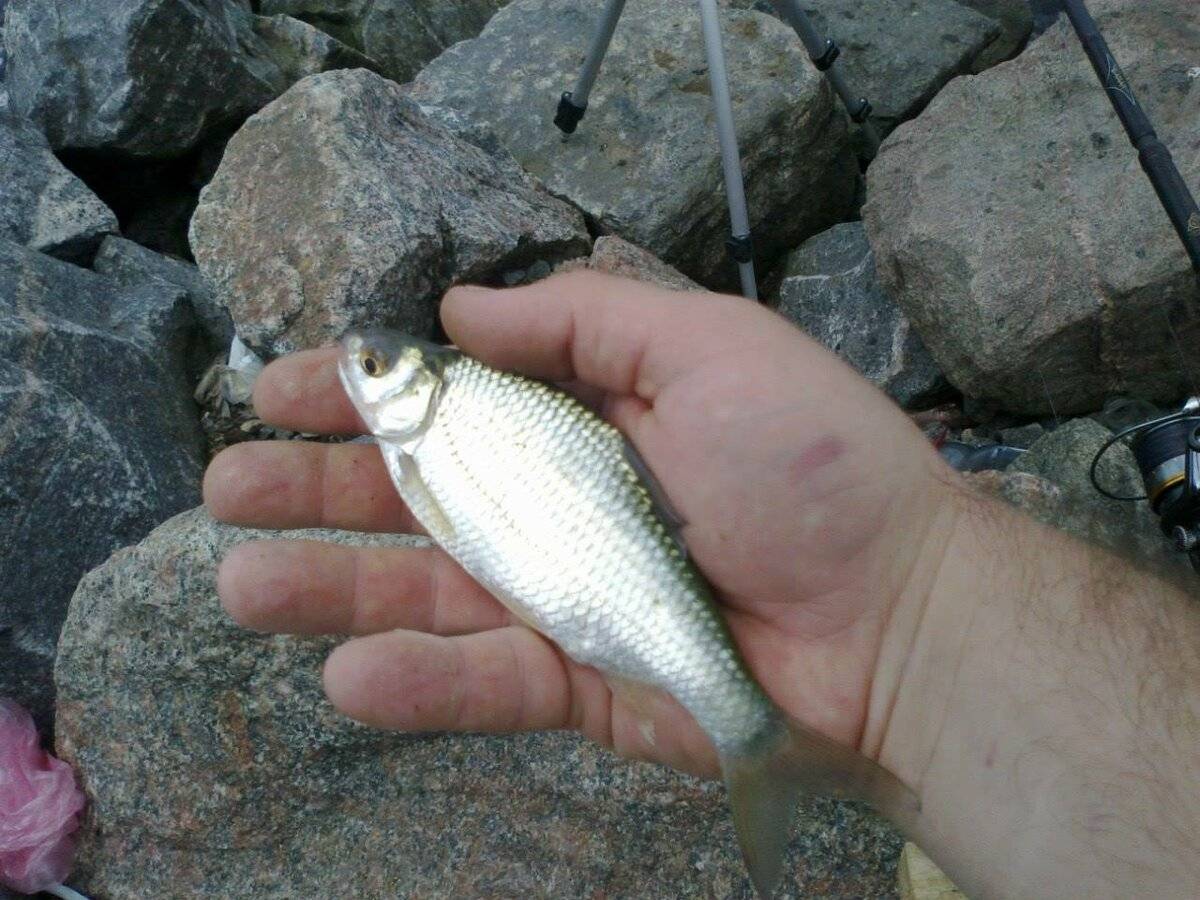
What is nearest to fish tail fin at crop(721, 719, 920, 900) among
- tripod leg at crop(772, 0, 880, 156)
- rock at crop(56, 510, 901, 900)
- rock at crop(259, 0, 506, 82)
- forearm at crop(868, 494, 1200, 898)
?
forearm at crop(868, 494, 1200, 898)

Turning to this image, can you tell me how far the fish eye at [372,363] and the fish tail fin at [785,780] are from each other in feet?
4.32

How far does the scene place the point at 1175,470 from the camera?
135 inches

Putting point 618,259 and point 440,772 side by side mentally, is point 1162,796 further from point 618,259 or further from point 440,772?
point 618,259

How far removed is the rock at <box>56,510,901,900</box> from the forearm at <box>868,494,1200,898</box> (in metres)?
0.75

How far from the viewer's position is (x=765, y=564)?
Answer: 8.34ft

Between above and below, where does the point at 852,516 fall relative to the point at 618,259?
above

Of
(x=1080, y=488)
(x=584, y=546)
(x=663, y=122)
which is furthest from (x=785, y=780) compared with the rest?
(x=663, y=122)

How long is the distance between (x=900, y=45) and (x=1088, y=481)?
3.68 metres

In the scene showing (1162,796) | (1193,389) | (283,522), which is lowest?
(1193,389)

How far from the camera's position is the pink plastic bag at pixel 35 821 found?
11.7ft

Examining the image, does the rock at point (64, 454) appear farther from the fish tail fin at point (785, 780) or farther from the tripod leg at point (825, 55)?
the tripod leg at point (825, 55)

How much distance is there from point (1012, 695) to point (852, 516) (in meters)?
0.54

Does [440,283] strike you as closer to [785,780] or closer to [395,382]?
[395,382]

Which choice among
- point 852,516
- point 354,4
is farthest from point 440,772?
point 354,4
